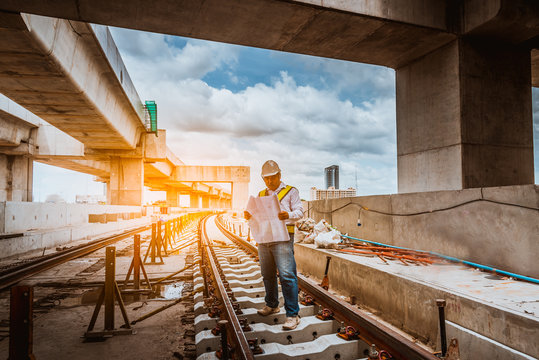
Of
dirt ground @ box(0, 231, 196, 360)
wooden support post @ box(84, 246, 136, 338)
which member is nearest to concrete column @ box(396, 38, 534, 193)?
dirt ground @ box(0, 231, 196, 360)

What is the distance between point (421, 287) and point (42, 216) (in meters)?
15.1

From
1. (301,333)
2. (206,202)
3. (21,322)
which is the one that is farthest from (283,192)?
(206,202)

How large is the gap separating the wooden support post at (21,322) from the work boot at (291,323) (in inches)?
101

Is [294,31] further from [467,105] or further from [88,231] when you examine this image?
[88,231]

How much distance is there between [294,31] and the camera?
7098 millimetres

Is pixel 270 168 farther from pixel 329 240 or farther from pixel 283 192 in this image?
pixel 329 240

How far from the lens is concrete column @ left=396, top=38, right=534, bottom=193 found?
6980 mm

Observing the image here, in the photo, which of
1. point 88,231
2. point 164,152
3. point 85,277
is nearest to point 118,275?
point 85,277

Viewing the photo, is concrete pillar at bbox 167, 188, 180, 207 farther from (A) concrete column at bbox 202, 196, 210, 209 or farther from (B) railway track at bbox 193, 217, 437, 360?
(B) railway track at bbox 193, 217, 437, 360

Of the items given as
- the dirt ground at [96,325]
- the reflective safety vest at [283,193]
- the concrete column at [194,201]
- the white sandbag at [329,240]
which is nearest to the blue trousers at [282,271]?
the reflective safety vest at [283,193]

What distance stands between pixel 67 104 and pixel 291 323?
1340 centimetres

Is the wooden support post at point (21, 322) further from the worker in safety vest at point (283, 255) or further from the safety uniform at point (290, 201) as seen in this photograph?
the safety uniform at point (290, 201)

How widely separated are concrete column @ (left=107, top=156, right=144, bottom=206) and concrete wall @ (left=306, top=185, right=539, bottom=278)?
2311 centimetres

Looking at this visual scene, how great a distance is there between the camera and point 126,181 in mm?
28094
